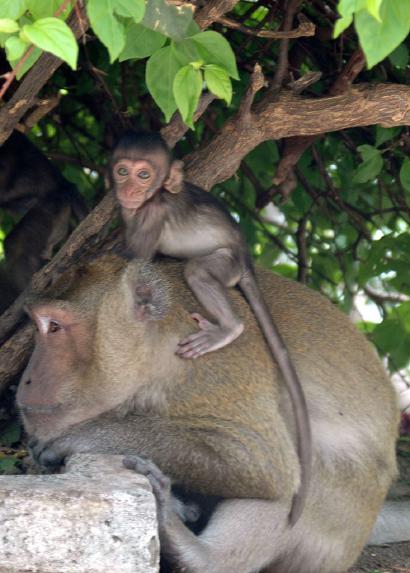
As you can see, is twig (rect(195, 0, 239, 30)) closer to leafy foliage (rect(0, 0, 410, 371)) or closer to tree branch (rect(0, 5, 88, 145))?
leafy foliage (rect(0, 0, 410, 371))

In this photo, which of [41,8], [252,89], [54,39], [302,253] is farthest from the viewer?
[302,253]

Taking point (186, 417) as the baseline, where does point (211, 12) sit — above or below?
above

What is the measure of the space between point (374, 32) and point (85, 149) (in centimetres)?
431

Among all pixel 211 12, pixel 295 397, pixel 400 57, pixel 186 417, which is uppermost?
pixel 211 12

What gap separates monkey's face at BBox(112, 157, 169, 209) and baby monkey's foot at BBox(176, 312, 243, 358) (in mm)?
537

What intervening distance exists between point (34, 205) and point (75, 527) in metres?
3.32

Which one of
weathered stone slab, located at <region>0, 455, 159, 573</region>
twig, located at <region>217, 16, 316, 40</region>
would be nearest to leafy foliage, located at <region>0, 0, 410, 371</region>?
twig, located at <region>217, 16, 316, 40</region>

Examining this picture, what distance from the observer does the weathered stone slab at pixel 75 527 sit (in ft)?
10.9

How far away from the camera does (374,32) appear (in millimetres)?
2891

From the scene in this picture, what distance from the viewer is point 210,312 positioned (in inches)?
177

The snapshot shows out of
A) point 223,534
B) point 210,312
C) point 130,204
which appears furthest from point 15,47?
point 223,534

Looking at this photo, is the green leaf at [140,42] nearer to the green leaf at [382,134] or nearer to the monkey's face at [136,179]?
the monkey's face at [136,179]

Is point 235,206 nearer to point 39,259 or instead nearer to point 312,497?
point 39,259

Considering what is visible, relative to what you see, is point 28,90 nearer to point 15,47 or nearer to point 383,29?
point 15,47
